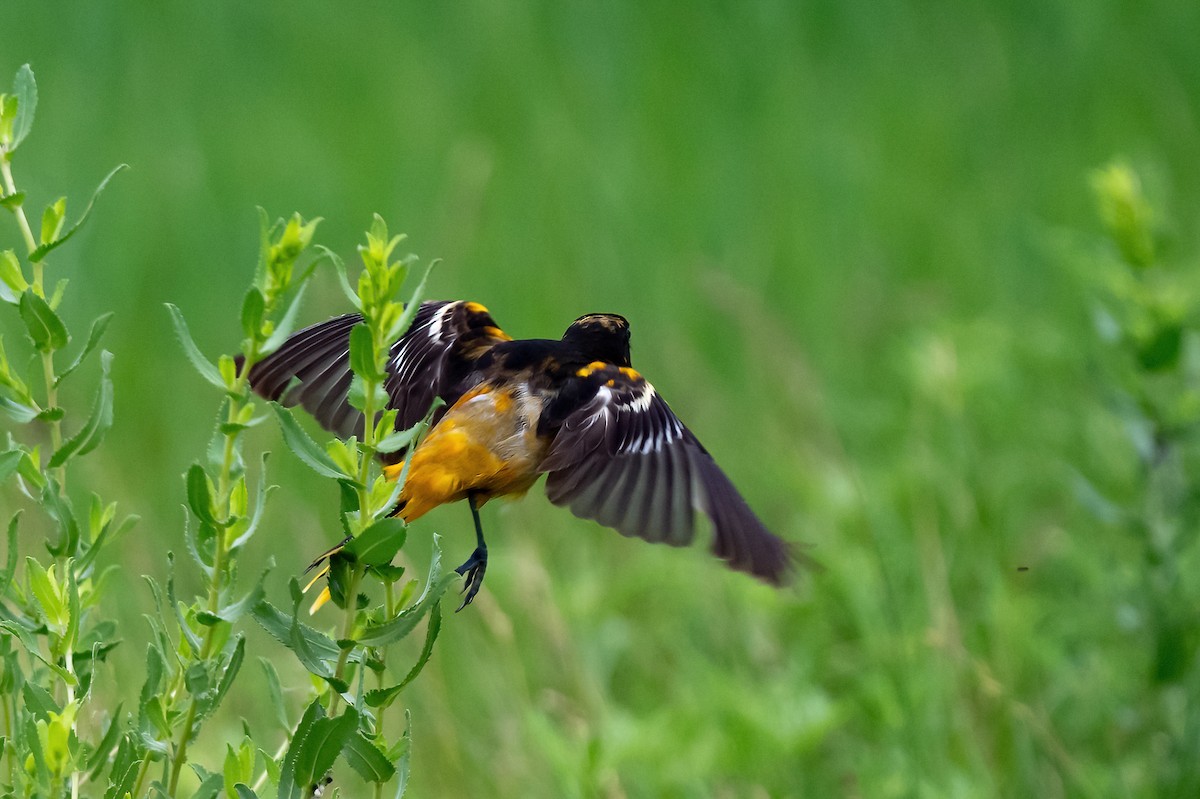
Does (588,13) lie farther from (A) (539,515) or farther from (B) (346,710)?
(B) (346,710)

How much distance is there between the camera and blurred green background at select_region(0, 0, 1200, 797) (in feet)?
10.9

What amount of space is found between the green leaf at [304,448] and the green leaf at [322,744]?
196mm

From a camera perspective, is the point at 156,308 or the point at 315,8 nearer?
the point at 156,308

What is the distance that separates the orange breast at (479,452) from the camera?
84.0 inches

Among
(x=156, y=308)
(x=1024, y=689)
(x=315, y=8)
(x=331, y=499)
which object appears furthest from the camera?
(x=315, y=8)

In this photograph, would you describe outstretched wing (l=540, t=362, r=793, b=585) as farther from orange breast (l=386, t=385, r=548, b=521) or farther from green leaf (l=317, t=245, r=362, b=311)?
green leaf (l=317, t=245, r=362, b=311)

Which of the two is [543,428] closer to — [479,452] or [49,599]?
[479,452]

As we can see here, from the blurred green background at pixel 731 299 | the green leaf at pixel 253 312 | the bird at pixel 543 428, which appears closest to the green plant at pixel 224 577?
the green leaf at pixel 253 312

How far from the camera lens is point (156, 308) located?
638 cm

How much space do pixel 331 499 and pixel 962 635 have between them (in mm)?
2355

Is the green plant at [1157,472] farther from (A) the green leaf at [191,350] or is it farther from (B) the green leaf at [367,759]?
(A) the green leaf at [191,350]

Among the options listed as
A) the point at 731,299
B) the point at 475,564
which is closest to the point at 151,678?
the point at 475,564

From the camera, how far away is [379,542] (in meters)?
1.26

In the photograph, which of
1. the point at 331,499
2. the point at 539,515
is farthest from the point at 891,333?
the point at 331,499
